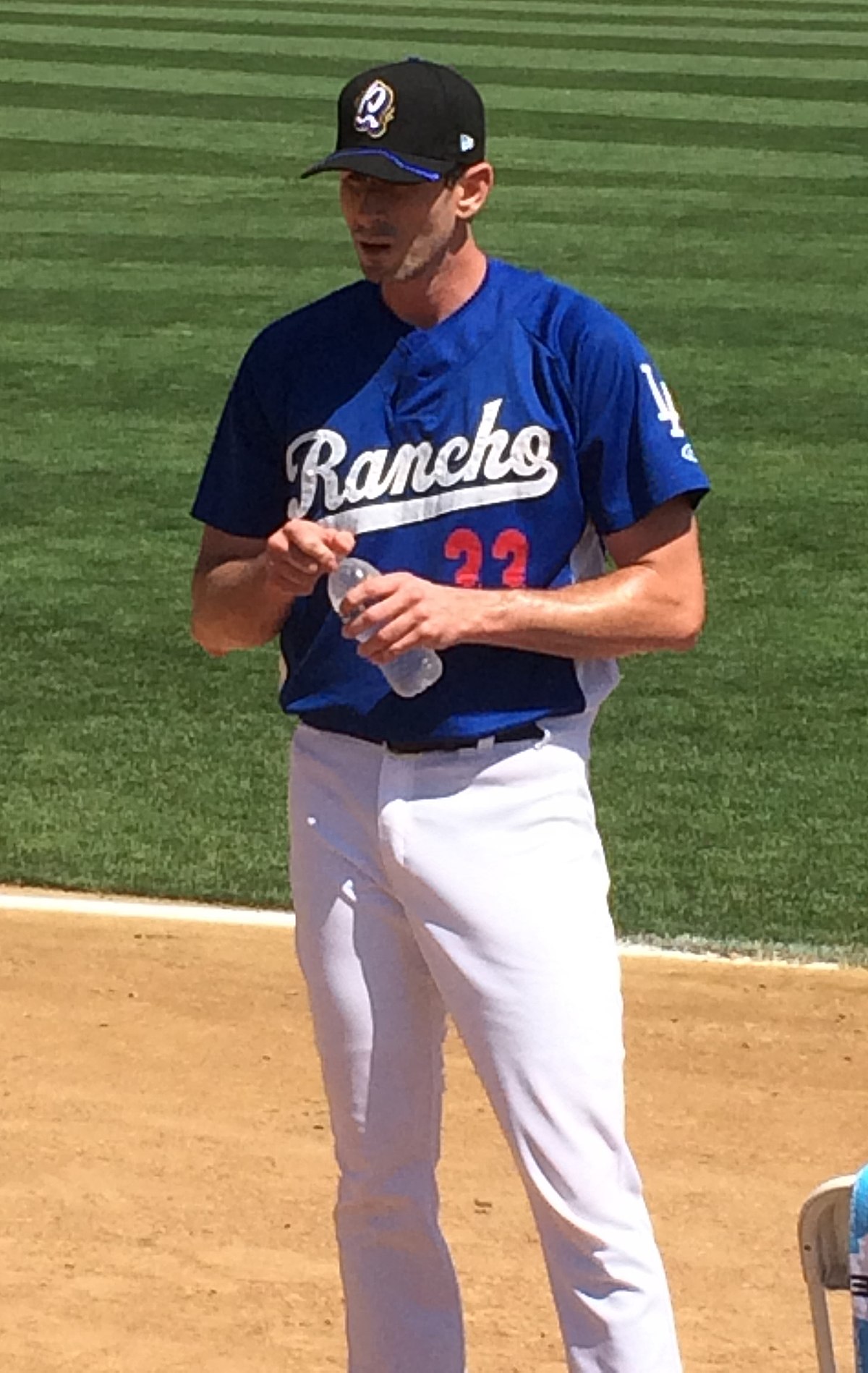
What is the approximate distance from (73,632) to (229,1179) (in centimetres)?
407

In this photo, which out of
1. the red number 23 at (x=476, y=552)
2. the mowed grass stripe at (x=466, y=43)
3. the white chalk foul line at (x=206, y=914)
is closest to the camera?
the red number 23 at (x=476, y=552)

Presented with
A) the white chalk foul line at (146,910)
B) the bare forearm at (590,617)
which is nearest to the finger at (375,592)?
the bare forearm at (590,617)

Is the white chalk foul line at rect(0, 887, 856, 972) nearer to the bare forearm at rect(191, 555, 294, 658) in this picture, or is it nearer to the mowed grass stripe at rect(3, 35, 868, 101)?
the bare forearm at rect(191, 555, 294, 658)

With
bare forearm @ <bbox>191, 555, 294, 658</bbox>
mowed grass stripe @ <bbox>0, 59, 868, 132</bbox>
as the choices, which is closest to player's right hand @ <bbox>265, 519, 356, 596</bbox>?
bare forearm @ <bbox>191, 555, 294, 658</bbox>

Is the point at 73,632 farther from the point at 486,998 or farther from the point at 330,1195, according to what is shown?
the point at 486,998

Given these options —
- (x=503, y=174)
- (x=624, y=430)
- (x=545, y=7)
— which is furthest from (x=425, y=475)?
(x=545, y=7)

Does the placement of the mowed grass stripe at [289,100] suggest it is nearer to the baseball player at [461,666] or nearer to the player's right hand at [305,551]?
the baseball player at [461,666]

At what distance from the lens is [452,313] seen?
3553mm

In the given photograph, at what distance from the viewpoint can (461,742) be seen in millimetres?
3518

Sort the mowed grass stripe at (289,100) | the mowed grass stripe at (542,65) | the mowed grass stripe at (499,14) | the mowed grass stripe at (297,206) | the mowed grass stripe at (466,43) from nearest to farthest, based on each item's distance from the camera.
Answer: the mowed grass stripe at (297,206)
the mowed grass stripe at (289,100)
the mowed grass stripe at (542,65)
the mowed grass stripe at (466,43)
the mowed grass stripe at (499,14)

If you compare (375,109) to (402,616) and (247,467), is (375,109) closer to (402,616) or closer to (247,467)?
(247,467)

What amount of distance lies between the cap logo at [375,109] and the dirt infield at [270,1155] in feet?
6.93

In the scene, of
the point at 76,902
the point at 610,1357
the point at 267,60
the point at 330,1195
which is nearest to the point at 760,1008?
the point at 330,1195

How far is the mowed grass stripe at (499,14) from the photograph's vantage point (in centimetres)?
2745
